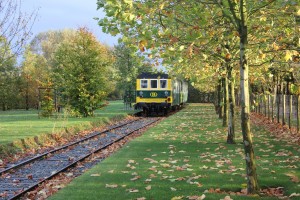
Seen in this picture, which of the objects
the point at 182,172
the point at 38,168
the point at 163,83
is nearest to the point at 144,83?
the point at 163,83

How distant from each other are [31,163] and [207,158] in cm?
526

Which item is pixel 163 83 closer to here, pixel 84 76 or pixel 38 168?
pixel 84 76

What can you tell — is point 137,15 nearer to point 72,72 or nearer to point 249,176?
point 249,176

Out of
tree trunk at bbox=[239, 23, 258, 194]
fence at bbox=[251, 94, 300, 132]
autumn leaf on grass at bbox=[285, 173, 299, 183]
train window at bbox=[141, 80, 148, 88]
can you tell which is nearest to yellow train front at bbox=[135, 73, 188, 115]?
train window at bbox=[141, 80, 148, 88]

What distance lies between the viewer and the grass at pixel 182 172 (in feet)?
25.2

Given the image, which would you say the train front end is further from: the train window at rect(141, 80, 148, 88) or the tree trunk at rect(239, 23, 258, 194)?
the tree trunk at rect(239, 23, 258, 194)

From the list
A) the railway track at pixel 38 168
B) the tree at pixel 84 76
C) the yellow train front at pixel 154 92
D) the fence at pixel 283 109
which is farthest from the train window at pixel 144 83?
the railway track at pixel 38 168

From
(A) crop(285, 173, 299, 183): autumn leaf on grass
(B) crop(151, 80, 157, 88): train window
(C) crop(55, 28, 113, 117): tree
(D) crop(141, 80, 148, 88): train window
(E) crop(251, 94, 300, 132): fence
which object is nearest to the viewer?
(A) crop(285, 173, 299, 183): autumn leaf on grass

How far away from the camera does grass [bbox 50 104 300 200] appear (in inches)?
303

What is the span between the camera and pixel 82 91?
30.6 metres

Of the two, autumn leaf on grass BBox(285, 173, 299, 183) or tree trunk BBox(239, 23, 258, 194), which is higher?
tree trunk BBox(239, 23, 258, 194)

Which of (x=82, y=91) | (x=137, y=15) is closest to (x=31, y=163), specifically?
(x=137, y=15)

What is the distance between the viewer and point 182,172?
9.39 metres

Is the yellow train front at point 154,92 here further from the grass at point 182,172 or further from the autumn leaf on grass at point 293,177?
the autumn leaf on grass at point 293,177
